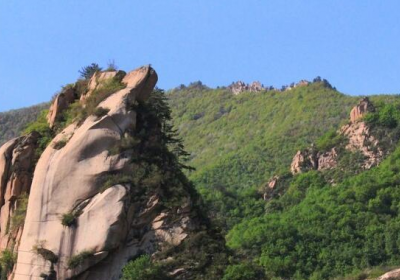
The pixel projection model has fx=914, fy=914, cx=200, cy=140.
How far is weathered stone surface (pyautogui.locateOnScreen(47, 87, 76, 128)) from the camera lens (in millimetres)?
34938

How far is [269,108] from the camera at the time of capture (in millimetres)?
104625

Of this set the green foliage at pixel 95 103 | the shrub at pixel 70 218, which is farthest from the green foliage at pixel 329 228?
the shrub at pixel 70 218

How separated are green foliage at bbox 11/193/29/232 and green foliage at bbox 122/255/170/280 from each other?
5.37 m

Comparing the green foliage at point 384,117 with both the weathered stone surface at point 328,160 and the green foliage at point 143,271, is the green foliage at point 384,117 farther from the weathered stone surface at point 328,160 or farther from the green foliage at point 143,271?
the green foliage at point 143,271

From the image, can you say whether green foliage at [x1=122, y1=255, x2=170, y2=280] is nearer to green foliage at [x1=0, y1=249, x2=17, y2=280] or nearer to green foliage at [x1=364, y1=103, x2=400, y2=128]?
green foliage at [x1=0, y1=249, x2=17, y2=280]

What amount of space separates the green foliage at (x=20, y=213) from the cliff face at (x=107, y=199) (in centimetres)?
31

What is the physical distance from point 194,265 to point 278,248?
30.0m

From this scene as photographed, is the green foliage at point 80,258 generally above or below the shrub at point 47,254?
below

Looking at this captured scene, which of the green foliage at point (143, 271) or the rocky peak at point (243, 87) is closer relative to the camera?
the green foliage at point (143, 271)

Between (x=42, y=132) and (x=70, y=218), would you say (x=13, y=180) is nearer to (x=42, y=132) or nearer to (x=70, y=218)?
(x=42, y=132)

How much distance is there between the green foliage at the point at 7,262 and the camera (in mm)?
31673

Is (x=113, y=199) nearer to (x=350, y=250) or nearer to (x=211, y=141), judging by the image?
(x=350, y=250)

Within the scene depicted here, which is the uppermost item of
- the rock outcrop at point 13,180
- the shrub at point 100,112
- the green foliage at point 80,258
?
the shrub at point 100,112

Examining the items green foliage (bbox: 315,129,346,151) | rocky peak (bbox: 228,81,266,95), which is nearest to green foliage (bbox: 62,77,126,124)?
green foliage (bbox: 315,129,346,151)
